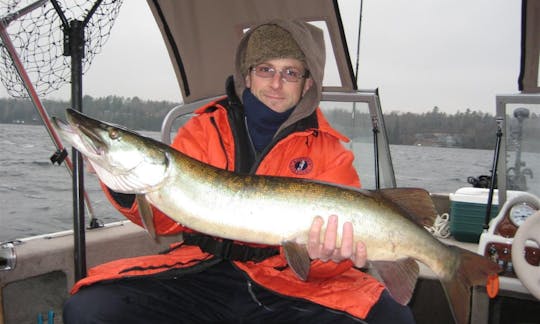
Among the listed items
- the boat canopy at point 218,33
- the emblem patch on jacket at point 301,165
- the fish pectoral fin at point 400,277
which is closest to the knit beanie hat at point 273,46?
the emblem patch on jacket at point 301,165

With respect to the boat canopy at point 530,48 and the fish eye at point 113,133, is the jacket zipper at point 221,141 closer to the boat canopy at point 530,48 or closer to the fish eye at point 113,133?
the fish eye at point 113,133

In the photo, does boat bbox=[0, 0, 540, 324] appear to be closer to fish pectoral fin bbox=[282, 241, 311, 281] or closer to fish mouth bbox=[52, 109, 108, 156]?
fish mouth bbox=[52, 109, 108, 156]

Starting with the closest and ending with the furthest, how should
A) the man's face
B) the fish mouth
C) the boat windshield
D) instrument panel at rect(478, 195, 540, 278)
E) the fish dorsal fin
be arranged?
1. the fish mouth
2. the fish dorsal fin
3. the man's face
4. instrument panel at rect(478, 195, 540, 278)
5. the boat windshield

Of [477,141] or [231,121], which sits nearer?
[231,121]

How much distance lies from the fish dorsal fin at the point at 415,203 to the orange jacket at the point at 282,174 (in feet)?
1.50

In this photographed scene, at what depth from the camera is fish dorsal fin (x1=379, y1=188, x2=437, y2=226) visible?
2713 mm

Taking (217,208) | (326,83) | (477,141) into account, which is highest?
(326,83)

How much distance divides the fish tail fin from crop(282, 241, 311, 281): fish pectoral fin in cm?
86

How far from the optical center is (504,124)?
4898 mm

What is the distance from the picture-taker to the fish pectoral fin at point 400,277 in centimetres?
258

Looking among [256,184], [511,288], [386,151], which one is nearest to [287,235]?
[256,184]

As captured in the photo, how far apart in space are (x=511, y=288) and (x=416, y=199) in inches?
62.4

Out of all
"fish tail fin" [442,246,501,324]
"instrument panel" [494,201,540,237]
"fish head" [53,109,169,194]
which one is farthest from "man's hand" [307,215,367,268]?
"instrument panel" [494,201,540,237]

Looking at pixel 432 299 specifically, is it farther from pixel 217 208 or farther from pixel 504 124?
pixel 217 208
